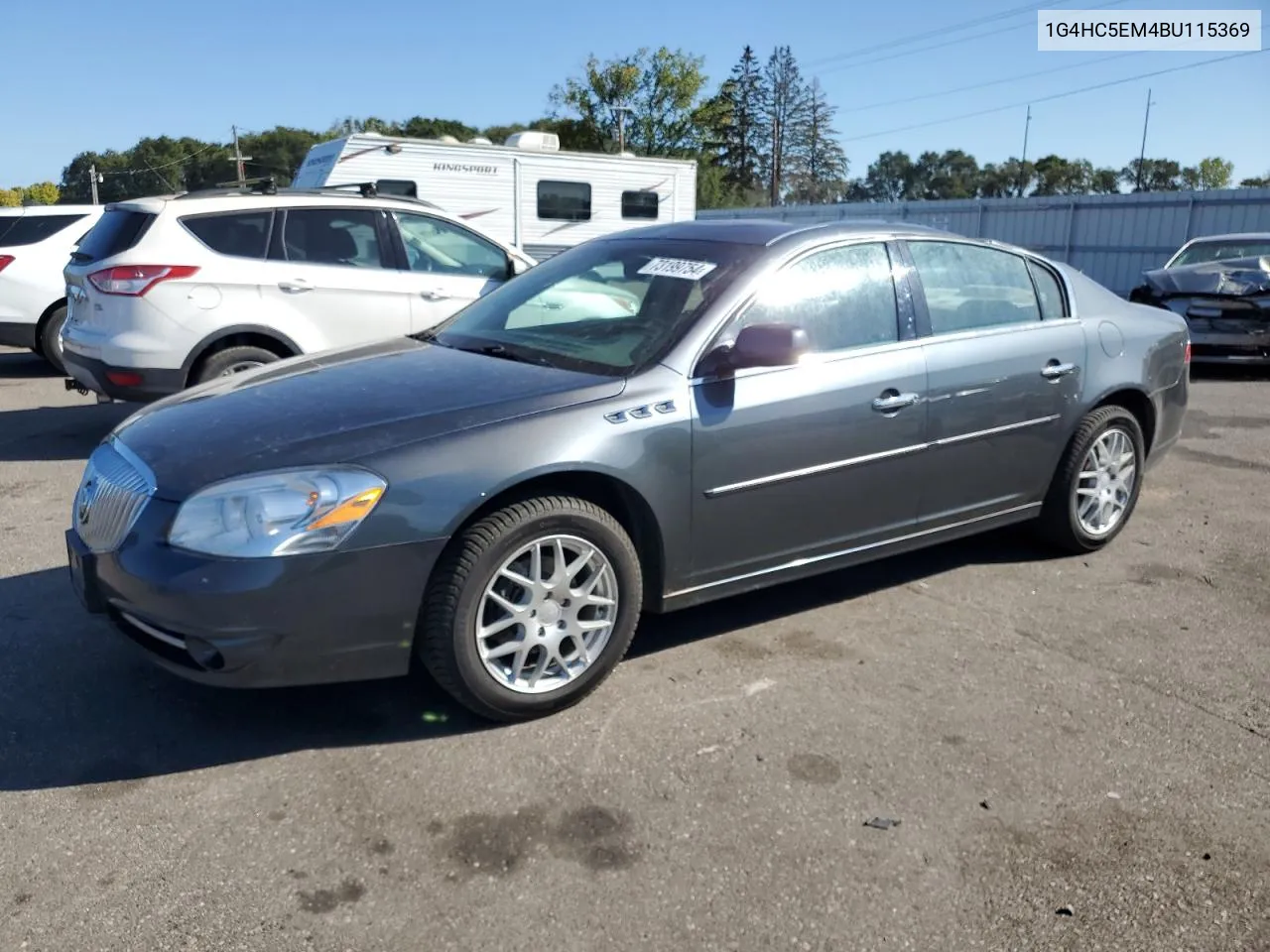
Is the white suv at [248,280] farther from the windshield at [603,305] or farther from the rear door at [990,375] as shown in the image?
the rear door at [990,375]

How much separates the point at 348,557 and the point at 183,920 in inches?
39.3

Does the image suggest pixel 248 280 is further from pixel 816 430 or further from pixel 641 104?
pixel 641 104

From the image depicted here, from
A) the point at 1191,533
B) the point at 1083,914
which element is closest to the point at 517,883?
the point at 1083,914

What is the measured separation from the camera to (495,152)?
1466cm

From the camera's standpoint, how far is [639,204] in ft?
53.2

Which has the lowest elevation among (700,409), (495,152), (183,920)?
(183,920)

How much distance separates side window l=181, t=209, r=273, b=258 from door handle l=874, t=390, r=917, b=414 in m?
4.69

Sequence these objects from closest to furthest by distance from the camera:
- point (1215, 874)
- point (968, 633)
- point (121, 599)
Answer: point (1215, 874)
point (121, 599)
point (968, 633)

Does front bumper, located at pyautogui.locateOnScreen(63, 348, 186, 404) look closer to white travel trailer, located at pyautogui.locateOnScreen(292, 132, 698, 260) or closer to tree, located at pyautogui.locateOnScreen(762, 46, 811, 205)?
white travel trailer, located at pyautogui.locateOnScreen(292, 132, 698, 260)

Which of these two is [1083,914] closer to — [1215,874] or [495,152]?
[1215,874]

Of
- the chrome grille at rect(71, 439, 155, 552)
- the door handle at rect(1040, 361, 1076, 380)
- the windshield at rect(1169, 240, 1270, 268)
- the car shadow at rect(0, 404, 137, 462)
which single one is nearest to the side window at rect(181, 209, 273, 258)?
the car shadow at rect(0, 404, 137, 462)

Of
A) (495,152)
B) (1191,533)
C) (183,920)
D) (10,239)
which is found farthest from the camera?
(495,152)

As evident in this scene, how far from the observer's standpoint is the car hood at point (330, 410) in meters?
3.12

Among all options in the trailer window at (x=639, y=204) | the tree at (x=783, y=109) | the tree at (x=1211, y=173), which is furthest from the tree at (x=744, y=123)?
the trailer window at (x=639, y=204)
